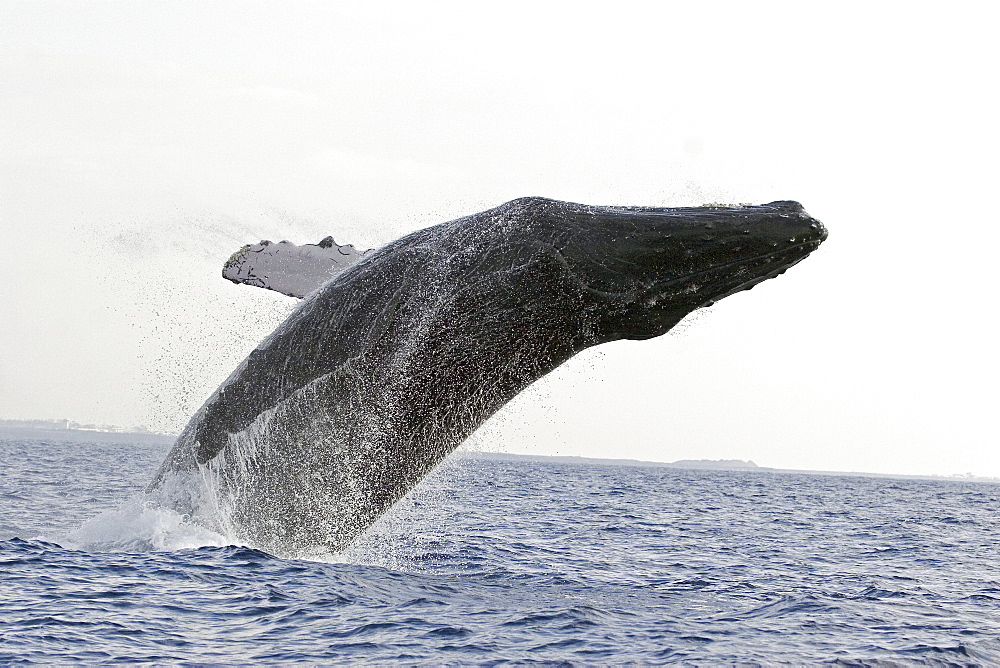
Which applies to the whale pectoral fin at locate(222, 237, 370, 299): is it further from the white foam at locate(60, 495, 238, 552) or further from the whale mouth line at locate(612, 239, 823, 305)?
the whale mouth line at locate(612, 239, 823, 305)

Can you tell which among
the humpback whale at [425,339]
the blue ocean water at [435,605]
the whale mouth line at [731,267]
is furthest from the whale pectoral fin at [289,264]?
the whale mouth line at [731,267]

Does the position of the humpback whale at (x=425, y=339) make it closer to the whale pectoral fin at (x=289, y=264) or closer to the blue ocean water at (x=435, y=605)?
the whale pectoral fin at (x=289, y=264)

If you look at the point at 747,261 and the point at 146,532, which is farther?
the point at 146,532

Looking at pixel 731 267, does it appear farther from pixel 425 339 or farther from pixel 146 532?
pixel 146 532

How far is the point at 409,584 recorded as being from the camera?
958 cm

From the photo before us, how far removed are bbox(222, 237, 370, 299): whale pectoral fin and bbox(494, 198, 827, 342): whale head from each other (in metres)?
2.26

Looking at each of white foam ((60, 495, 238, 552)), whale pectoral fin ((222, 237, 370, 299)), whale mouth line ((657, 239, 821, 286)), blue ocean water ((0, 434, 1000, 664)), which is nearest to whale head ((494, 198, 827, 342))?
whale mouth line ((657, 239, 821, 286))

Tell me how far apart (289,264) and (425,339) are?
2359mm

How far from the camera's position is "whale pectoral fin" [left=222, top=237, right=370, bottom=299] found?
8.85 meters

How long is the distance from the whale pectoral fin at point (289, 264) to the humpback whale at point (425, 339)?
0.79ft

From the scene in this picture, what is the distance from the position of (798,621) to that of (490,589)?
3.12 metres

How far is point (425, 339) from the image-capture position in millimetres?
7504

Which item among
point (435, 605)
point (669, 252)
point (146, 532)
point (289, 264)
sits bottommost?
point (435, 605)

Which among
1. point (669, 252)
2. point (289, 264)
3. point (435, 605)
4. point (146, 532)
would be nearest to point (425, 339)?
point (669, 252)
